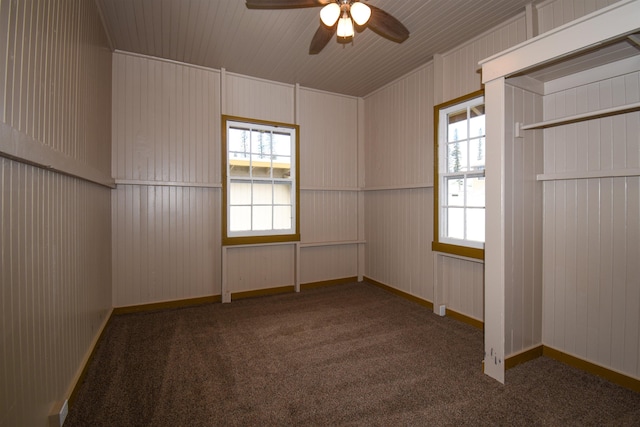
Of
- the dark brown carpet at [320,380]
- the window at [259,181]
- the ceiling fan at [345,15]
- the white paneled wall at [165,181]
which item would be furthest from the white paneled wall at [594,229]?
the white paneled wall at [165,181]

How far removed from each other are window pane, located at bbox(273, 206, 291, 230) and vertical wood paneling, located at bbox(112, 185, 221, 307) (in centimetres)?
84

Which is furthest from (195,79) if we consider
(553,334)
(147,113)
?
(553,334)

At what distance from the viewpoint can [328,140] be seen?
15.9 feet

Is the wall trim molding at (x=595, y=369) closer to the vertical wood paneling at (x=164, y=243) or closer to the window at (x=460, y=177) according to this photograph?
the window at (x=460, y=177)

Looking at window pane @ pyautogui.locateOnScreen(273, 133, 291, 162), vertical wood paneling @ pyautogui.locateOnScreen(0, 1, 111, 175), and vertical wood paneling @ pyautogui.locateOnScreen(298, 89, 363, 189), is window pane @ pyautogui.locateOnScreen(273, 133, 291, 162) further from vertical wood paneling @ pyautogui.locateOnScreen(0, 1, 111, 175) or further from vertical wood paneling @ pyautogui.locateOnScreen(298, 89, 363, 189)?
vertical wood paneling @ pyautogui.locateOnScreen(0, 1, 111, 175)

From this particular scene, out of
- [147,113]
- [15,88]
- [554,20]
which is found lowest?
[15,88]

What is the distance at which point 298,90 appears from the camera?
452 centimetres

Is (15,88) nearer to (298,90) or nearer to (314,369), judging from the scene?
(314,369)

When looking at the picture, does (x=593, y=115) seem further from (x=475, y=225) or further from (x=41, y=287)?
(x=41, y=287)

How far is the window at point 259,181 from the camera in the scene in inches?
163

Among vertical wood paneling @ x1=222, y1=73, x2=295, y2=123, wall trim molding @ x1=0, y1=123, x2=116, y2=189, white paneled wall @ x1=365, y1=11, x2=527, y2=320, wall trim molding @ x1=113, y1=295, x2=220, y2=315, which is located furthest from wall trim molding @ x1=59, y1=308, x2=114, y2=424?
white paneled wall @ x1=365, y1=11, x2=527, y2=320

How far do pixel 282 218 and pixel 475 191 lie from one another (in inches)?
105

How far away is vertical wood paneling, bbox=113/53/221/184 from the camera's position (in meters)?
3.55

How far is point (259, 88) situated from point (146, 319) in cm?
338
